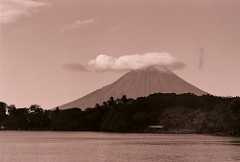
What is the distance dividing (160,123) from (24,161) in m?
134

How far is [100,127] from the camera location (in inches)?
7844

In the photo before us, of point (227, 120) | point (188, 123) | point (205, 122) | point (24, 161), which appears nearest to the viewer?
point (24, 161)

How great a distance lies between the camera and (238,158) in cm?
6081

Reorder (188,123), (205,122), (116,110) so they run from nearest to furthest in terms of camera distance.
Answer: (205,122) → (188,123) → (116,110)

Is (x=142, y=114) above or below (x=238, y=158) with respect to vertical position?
above

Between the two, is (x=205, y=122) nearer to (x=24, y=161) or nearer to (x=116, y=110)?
(x=116, y=110)

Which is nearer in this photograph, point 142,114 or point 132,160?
point 132,160

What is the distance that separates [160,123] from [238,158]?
128128 mm

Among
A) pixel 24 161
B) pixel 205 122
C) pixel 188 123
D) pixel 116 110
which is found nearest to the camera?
pixel 24 161

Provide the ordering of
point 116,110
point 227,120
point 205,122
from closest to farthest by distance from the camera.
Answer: point 227,120, point 205,122, point 116,110

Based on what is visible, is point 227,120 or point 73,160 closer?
point 73,160

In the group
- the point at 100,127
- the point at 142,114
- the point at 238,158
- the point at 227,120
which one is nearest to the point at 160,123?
the point at 142,114

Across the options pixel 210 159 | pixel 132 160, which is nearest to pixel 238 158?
pixel 210 159

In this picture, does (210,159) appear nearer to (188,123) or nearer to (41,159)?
(41,159)
